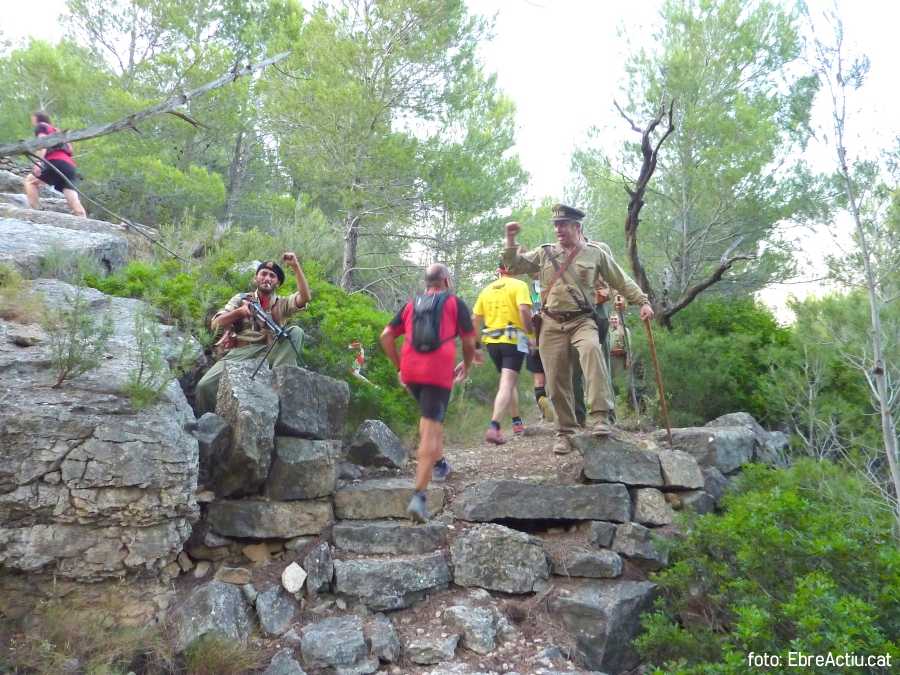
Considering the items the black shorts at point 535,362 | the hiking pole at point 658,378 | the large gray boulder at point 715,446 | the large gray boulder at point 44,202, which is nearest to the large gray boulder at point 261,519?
the hiking pole at point 658,378

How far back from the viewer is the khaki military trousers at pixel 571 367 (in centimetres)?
546

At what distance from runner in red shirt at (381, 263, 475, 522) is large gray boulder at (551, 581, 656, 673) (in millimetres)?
1292

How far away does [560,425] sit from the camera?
618cm

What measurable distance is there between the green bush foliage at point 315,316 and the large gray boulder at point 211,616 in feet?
8.28

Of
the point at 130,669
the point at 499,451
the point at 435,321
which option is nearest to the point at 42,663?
the point at 130,669

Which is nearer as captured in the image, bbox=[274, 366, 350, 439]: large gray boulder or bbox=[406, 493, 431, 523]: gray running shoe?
bbox=[406, 493, 431, 523]: gray running shoe

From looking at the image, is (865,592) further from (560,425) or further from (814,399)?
(814,399)

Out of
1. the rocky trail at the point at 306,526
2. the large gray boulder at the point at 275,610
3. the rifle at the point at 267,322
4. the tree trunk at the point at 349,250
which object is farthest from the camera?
the tree trunk at the point at 349,250

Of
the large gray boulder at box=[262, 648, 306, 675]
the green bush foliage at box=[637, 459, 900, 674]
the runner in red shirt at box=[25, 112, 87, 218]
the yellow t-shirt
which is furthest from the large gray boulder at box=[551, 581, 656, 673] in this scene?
the runner in red shirt at box=[25, 112, 87, 218]

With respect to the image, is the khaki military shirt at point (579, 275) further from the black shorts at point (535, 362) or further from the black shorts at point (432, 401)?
the black shorts at point (535, 362)

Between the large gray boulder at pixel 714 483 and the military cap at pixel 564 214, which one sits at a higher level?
the military cap at pixel 564 214

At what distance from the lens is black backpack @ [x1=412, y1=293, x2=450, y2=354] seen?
4609 millimetres

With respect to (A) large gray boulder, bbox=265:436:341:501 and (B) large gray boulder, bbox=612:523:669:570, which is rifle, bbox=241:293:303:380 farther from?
(B) large gray boulder, bbox=612:523:669:570

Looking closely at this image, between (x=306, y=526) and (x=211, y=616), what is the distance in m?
0.96
